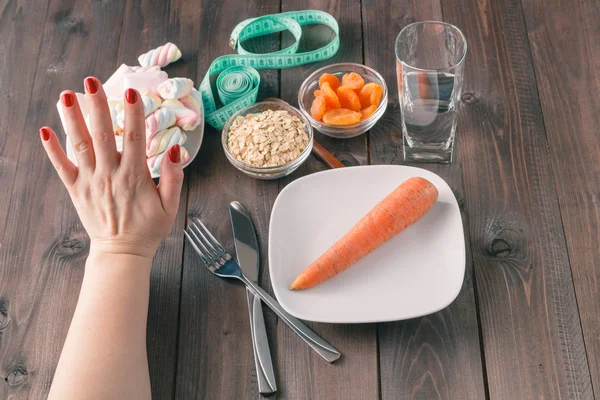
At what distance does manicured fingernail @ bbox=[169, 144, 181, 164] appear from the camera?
46.7 inches

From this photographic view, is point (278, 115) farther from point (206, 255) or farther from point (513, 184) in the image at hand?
point (513, 184)

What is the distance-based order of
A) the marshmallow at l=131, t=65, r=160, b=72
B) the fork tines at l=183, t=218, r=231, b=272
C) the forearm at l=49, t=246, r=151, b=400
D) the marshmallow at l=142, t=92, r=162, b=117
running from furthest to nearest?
the marshmallow at l=131, t=65, r=160, b=72, the marshmallow at l=142, t=92, r=162, b=117, the fork tines at l=183, t=218, r=231, b=272, the forearm at l=49, t=246, r=151, b=400

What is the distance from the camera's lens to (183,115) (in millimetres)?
1354

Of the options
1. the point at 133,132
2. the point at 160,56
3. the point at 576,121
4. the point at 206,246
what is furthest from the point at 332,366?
the point at 160,56

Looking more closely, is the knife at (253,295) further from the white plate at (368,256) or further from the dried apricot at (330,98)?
the dried apricot at (330,98)

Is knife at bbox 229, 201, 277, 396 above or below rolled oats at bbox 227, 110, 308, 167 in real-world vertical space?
below

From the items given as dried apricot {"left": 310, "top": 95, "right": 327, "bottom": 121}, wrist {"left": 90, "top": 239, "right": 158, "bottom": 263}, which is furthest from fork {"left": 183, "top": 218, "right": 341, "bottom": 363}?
dried apricot {"left": 310, "top": 95, "right": 327, "bottom": 121}

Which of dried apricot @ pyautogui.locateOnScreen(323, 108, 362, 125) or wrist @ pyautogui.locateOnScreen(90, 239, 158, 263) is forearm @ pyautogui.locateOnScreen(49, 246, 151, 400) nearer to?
wrist @ pyautogui.locateOnScreen(90, 239, 158, 263)

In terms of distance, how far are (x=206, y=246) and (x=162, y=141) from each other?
249 millimetres

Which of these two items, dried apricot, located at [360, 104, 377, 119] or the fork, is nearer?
the fork

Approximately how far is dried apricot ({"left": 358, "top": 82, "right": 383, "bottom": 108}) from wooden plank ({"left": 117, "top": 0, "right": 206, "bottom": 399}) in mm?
418

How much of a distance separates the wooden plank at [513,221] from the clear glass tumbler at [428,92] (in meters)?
0.08

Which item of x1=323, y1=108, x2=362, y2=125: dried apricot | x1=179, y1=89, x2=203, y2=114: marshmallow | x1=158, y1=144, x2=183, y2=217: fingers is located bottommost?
x1=158, y1=144, x2=183, y2=217: fingers

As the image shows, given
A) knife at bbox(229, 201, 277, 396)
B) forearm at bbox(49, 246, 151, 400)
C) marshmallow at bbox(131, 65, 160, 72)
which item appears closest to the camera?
forearm at bbox(49, 246, 151, 400)
